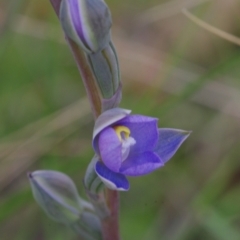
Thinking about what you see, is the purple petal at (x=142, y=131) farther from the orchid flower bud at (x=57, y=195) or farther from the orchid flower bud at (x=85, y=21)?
the orchid flower bud at (x=57, y=195)

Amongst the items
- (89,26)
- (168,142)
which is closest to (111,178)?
(168,142)

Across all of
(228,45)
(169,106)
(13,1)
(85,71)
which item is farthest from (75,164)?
(228,45)

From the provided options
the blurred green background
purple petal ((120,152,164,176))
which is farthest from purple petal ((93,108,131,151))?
the blurred green background

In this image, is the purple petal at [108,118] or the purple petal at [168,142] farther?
the purple petal at [168,142]

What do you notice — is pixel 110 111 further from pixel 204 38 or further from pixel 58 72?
pixel 204 38

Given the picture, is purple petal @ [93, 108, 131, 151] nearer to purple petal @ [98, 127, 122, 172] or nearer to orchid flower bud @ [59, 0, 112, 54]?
purple petal @ [98, 127, 122, 172]

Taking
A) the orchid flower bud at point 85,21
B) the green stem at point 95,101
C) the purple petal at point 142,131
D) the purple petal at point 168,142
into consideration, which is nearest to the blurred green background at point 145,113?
the green stem at point 95,101
